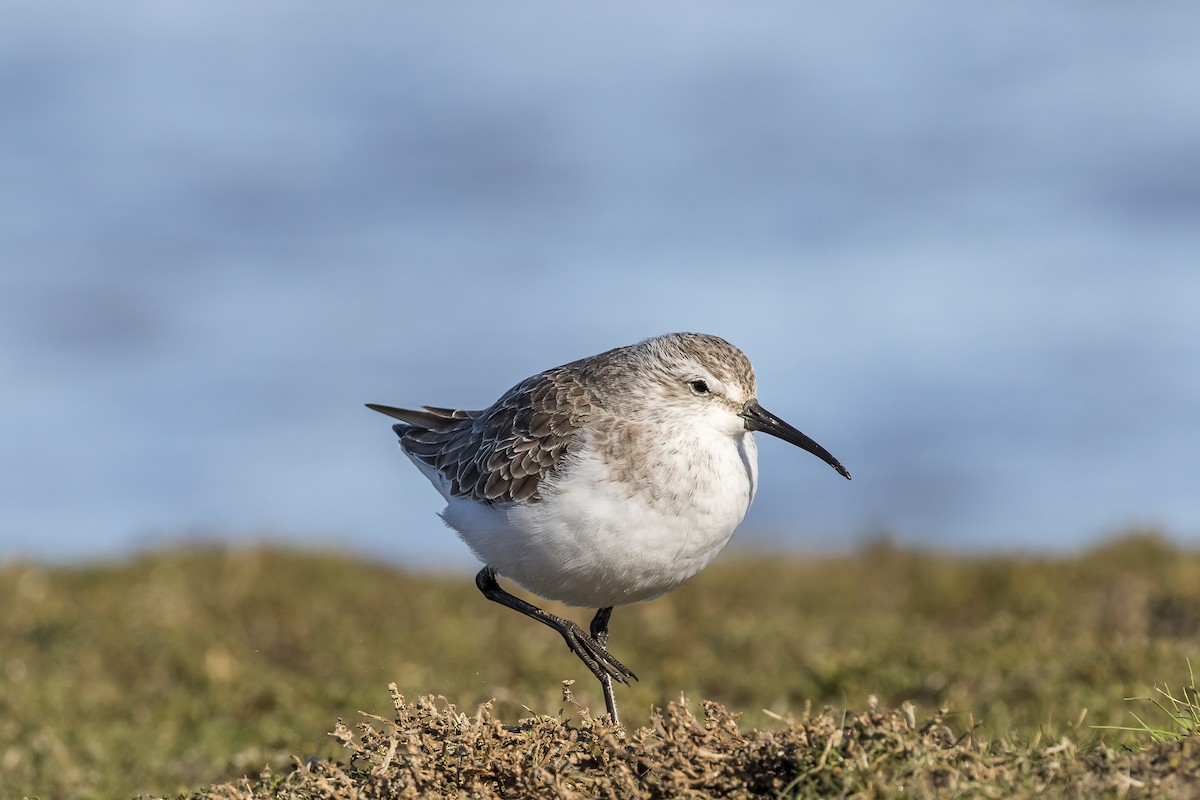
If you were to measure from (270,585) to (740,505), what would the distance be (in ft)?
25.4

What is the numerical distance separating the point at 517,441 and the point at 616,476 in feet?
2.84

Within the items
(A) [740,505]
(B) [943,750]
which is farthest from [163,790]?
(B) [943,750]

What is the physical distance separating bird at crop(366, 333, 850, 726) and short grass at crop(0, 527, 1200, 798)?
0.70m

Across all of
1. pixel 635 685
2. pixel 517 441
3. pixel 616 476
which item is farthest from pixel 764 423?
pixel 635 685

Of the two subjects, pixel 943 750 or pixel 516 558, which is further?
pixel 516 558

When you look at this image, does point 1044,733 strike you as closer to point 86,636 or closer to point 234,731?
point 234,731

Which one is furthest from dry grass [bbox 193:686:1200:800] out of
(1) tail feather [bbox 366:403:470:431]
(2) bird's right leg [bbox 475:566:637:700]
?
(1) tail feather [bbox 366:403:470:431]

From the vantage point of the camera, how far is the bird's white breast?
6184mm

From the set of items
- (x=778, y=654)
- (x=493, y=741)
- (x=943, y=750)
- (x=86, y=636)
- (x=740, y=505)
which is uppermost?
(x=740, y=505)

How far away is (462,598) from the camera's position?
12898mm

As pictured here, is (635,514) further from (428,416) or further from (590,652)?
(428,416)

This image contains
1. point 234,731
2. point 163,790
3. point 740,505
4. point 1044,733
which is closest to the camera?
point 1044,733

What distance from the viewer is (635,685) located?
900 cm

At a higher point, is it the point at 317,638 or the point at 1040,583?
the point at 1040,583
